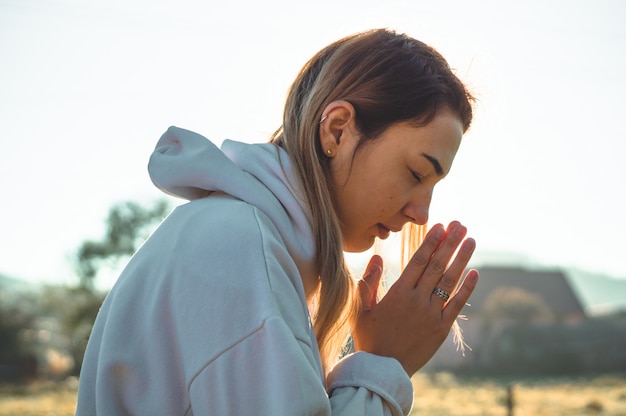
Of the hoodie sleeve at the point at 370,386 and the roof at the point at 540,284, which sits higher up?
the hoodie sleeve at the point at 370,386

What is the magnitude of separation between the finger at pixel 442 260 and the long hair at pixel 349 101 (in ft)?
0.53

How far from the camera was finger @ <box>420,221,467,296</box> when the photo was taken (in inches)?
69.5

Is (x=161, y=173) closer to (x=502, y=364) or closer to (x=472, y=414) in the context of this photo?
(x=472, y=414)

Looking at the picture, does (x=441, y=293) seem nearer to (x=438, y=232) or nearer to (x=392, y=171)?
(x=438, y=232)

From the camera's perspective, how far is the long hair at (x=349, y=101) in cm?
158

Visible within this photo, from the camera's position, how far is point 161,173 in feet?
→ 5.16

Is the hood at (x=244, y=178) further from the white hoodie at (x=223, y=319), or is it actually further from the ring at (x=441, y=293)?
the ring at (x=441, y=293)

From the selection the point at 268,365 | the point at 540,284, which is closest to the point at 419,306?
the point at 268,365

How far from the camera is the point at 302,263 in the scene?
1.51 meters

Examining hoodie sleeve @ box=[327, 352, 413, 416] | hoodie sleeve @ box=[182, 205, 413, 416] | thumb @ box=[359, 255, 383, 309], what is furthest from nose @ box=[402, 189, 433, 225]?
hoodie sleeve @ box=[182, 205, 413, 416]

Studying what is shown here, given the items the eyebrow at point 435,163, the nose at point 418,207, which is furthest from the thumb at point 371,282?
the eyebrow at point 435,163

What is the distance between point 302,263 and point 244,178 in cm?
19

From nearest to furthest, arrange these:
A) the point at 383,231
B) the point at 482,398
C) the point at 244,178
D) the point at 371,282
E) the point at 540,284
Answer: the point at 244,178
the point at 383,231
the point at 371,282
the point at 482,398
the point at 540,284

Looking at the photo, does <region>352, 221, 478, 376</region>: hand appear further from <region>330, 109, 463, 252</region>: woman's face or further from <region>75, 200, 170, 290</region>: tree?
<region>75, 200, 170, 290</region>: tree
